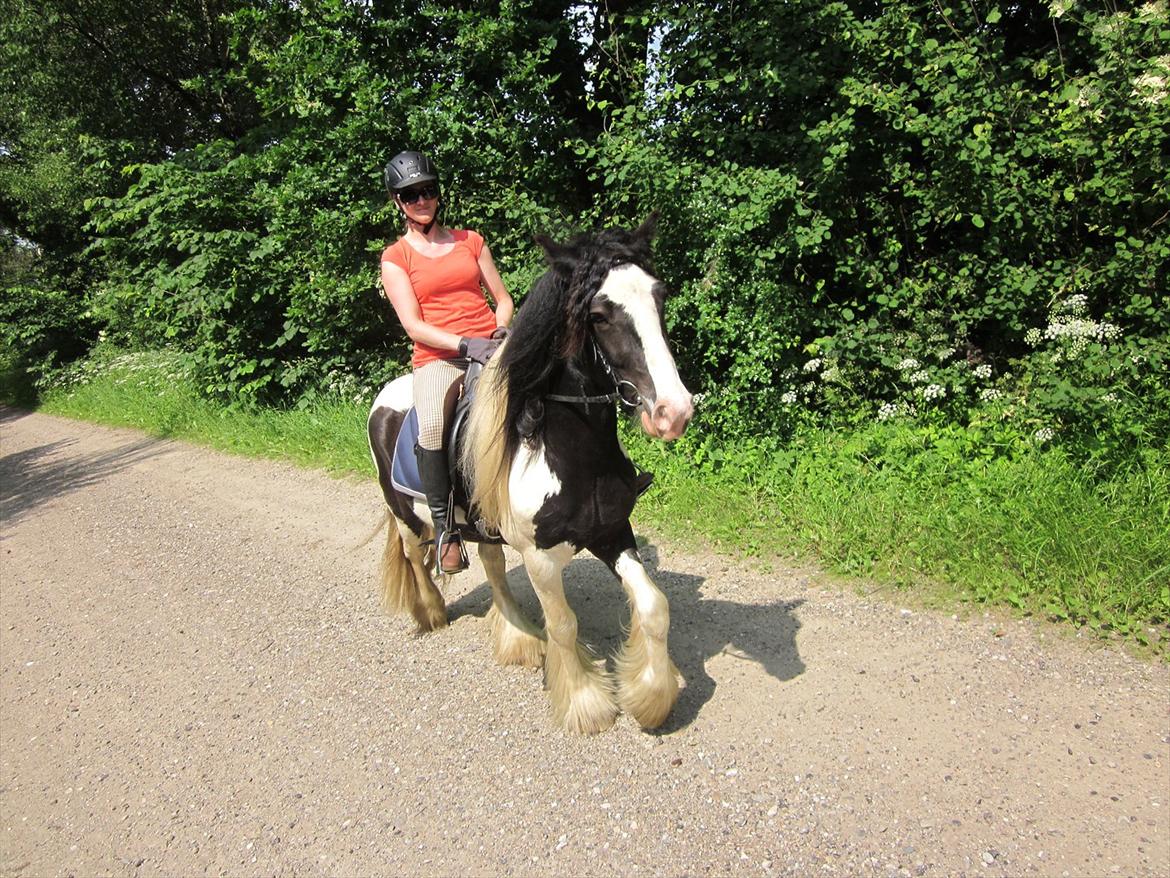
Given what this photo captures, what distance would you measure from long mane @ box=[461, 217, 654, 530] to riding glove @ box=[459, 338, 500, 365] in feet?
0.53

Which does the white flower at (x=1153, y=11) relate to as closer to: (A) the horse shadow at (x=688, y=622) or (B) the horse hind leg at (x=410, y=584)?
(A) the horse shadow at (x=688, y=622)

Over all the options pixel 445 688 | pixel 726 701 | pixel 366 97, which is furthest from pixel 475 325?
pixel 366 97

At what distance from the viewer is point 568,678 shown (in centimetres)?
326

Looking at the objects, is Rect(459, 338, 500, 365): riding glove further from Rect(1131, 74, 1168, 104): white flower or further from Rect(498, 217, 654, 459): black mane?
Rect(1131, 74, 1168, 104): white flower

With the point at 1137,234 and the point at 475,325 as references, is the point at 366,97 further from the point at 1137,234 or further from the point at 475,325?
the point at 1137,234

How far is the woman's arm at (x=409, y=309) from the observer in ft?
10.9

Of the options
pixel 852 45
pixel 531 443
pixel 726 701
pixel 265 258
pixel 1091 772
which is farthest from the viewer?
pixel 265 258

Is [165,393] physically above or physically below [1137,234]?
below

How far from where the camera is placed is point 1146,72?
164 inches

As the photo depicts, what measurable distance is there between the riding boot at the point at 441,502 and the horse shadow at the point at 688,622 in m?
0.92

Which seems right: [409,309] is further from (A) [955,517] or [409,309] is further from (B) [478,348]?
(A) [955,517]

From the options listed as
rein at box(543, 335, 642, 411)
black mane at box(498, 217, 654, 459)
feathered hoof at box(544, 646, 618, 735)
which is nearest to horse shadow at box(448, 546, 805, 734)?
feathered hoof at box(544, 646, 618, 735)

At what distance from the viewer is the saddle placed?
345 cm

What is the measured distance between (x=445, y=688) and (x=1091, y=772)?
278 centimetres
